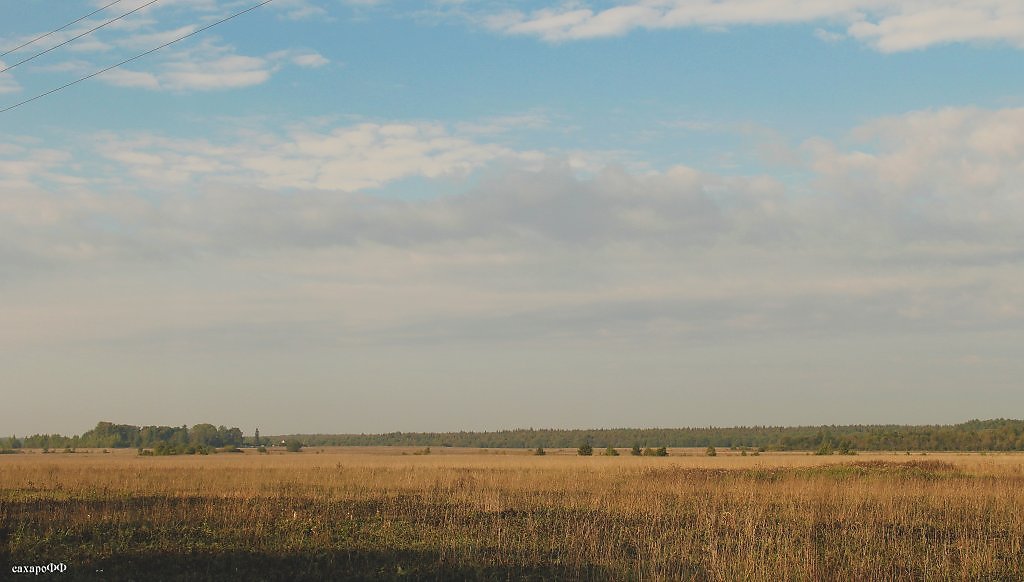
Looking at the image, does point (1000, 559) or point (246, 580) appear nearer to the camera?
point (246, 580)

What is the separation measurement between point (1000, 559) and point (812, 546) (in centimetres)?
314

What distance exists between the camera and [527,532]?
57.0 ft

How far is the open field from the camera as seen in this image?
13.2m

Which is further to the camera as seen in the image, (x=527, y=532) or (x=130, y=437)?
(x=130, y=437)

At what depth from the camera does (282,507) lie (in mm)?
21312

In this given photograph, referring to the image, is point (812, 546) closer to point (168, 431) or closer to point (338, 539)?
point (338, 539)

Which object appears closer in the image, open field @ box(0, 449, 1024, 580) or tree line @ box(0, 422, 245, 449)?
open field @ box(0, 449, 1024, 580)

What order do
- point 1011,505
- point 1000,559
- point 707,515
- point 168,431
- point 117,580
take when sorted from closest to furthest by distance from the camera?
point 117,580, point 1000,559, point 707,515, point 1011,505, point 168,431

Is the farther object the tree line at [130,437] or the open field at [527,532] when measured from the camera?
the tree line at [130,437]

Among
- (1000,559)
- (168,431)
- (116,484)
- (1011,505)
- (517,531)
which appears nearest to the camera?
(1000,559)

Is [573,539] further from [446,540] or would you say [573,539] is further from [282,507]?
[282,507]

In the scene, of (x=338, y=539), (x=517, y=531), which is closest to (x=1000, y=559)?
(x=517, y=531)

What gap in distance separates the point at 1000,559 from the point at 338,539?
11.7 meters

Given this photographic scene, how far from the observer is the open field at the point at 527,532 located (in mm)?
13219
